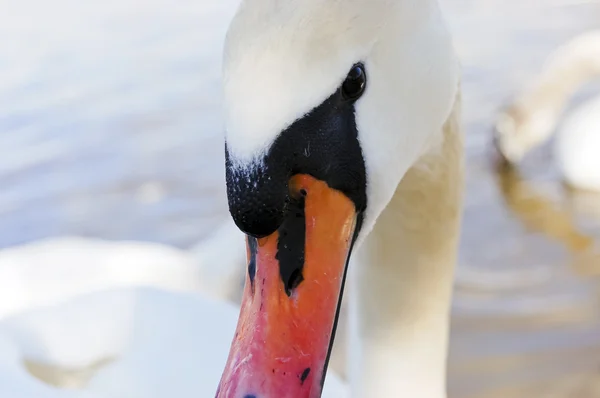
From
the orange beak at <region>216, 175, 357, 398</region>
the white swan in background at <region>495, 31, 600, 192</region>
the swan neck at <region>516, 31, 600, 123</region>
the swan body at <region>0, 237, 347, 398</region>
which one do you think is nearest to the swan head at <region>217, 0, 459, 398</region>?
the orange beak at <region>216, 175, 357, 398</region>

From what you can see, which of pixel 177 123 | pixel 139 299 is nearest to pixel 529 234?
pixel 139 299

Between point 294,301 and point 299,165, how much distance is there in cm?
13

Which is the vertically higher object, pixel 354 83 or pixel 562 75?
pixel 562 75

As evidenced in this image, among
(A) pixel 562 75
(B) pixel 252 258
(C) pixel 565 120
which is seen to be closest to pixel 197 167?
(C) pixel 565 120

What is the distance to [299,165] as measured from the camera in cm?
Answer: 73

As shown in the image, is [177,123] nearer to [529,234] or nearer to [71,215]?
[71,215]

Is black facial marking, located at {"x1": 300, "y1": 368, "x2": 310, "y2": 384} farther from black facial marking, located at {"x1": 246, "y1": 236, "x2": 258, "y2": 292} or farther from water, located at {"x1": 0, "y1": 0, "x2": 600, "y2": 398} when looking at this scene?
water, located at {"x1": 0, "y1": 0, "x2": 600, "y2": 398}

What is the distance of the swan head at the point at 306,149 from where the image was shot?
677 millimetres

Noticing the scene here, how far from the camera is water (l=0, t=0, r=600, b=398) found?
6.46 feet

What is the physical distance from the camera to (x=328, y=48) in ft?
2.28

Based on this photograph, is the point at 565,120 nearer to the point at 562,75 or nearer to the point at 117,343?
the point at 562,75

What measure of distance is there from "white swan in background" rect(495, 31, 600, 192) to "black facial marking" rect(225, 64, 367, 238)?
207 cm

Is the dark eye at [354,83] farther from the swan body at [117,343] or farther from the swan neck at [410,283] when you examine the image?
the swan body at [117,343]

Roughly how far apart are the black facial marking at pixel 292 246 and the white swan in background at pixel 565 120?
2096 mm
